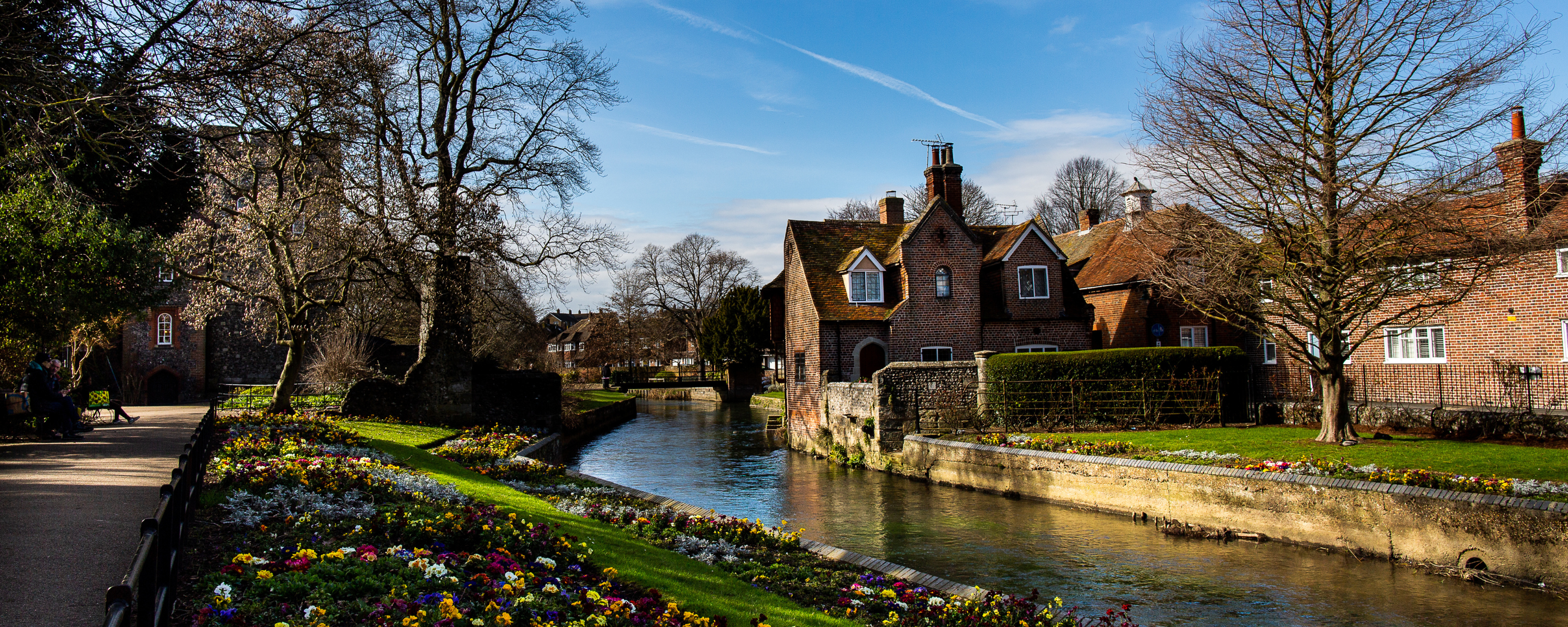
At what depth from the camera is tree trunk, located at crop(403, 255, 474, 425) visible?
76.5ft

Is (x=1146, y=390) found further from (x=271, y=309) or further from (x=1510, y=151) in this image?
(x=271, y=309)

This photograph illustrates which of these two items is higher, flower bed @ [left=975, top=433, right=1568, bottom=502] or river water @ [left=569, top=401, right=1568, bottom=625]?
flower bed @ [left=975, top=433, right=1568, bottom=502]

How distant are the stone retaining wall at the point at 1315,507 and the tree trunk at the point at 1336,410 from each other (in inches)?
164

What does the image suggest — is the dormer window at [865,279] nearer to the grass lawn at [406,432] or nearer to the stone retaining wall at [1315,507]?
the stone retaining wall at [1315,507]

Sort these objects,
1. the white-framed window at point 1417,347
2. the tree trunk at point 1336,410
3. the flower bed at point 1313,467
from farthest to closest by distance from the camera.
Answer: the white-framed window at point 1417,347
the tree trunk at point 1336,410
the flower bed at point 1313,467

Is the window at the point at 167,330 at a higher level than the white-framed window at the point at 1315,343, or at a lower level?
higher

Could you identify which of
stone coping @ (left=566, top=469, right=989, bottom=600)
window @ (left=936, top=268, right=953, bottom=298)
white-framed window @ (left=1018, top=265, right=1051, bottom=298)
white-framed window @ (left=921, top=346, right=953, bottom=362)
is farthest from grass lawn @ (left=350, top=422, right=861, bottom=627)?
white-framed window @ (left=1018, top=265, right=1051, bottom=298)

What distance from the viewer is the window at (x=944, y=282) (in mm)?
30016

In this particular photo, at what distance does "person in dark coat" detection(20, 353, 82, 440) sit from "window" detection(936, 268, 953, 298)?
23575 mm

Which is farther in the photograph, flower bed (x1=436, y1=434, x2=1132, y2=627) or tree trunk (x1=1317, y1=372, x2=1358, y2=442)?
tree trunk (x1=1317, y1=372, x2=1358, y2=442)

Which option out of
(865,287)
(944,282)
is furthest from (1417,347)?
(865,287)

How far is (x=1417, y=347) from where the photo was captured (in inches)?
1017

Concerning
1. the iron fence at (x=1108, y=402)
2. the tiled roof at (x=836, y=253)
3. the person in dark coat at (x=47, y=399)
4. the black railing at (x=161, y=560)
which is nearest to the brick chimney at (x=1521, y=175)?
the iron fence at (x=1108, y=402)

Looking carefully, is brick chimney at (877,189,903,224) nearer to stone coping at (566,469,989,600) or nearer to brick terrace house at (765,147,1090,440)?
brick terrace house at (765,147,1090,440)
